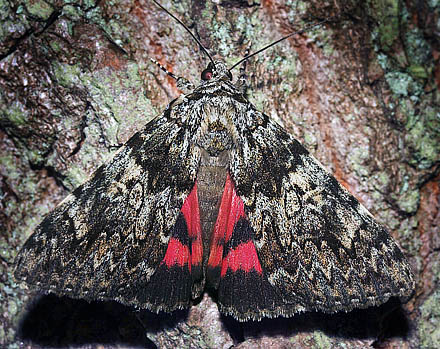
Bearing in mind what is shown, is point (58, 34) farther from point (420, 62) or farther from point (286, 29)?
point (420, 62)

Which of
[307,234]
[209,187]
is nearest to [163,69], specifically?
[209,187]

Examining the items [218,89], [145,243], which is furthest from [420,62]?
[145,243]

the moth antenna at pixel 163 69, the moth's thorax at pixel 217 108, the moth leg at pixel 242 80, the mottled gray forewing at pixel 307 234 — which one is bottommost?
the mottled gray forewing at pixel 307 234

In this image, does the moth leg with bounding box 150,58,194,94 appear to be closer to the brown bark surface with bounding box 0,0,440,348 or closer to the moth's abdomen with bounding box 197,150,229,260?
the brown bark surface with bounding box 0,0,440,348

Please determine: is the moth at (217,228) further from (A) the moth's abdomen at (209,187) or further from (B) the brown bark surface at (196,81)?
(B) the brown bark surface at (196,81)

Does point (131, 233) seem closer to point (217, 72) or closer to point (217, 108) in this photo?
point (217, 108)

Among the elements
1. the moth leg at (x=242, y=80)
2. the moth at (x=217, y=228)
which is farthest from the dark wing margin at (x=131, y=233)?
the moth leg at (x=242, y=80)
